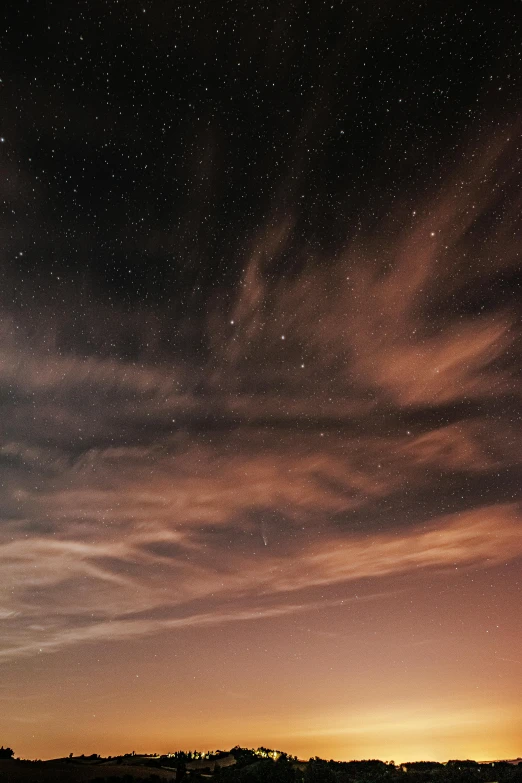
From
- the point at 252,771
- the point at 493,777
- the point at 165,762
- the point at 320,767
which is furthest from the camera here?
the point at 165,762

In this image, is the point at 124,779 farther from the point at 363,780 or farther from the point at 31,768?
the point at 363,780

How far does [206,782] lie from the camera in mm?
44781

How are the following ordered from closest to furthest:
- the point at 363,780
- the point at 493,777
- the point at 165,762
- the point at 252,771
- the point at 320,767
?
the point at 252,771 < the point at 320,767 < the point at 363,780 < the point at 493,777 < the point at 165,762

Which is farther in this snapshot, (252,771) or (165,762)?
(165,762)

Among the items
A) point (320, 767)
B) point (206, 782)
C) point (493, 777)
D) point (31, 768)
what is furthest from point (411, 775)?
point (31, 768)

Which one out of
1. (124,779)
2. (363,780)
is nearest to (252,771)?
(124,779)

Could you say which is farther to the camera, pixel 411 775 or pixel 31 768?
pixel 411 775

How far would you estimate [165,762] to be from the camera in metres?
65.9

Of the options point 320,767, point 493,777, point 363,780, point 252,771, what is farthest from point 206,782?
point 493,777

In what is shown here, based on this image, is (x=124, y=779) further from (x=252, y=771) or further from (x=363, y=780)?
(x=363, y=780)

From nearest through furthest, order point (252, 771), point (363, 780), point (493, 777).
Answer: point (252, 771) → point (363, 780) → point (493, 777)

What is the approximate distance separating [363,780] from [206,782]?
1419cm

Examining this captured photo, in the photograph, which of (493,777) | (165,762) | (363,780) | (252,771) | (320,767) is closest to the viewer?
(252,771)

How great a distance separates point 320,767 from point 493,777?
21.9 meters
